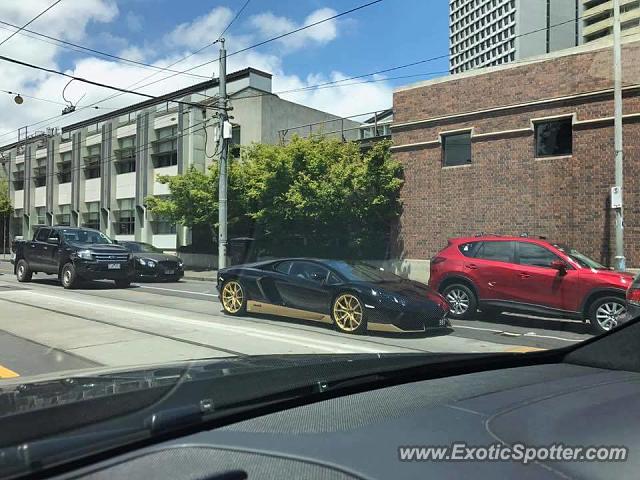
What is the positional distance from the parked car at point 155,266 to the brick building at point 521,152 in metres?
7.92

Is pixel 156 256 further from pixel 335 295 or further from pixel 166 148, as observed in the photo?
pixel 166 148

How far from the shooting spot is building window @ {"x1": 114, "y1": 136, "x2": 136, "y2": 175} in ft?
124

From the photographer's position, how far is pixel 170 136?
3453cm

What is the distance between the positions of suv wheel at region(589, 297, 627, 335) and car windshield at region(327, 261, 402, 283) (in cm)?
→ 321

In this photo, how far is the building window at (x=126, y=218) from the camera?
37638mm

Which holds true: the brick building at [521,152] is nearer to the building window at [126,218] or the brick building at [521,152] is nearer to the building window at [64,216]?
the building window at [126,218]

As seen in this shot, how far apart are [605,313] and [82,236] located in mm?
14225

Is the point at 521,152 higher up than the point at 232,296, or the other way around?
the point at 521,152

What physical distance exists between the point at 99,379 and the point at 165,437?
1.07 meters

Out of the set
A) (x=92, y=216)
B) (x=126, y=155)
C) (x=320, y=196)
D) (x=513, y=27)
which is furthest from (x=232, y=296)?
(x=92, y=216)

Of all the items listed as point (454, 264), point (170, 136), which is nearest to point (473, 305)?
point (454, 264)

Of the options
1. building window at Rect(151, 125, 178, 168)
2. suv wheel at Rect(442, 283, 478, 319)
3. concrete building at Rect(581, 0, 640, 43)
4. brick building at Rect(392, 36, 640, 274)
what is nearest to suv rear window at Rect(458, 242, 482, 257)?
suv wheel at Rect(442, 283, 478, 319)

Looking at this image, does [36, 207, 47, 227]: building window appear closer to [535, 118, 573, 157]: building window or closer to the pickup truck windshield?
the pickup truck windshield

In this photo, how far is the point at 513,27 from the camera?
1958cm
